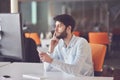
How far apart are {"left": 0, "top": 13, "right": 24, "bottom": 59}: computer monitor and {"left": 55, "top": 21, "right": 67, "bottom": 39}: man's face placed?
0.48m

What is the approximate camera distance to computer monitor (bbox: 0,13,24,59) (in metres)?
2.24

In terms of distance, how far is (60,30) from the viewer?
265cm

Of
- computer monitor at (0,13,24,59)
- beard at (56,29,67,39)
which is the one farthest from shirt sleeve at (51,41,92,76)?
computer monitor at (0,13,24,59)

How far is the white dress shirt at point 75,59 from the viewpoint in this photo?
7.80ft

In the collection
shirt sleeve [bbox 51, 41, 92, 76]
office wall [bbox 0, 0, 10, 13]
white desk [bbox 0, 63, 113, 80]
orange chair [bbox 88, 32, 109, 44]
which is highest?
office wall [bbox 0, 0, 10, 13]

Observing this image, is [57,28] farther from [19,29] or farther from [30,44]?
[30,44]

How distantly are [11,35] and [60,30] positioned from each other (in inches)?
21.2

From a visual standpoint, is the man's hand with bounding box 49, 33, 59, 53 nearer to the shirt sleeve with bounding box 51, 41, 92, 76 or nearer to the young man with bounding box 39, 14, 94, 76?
the young man with bounding box 39, 14, 94, 76

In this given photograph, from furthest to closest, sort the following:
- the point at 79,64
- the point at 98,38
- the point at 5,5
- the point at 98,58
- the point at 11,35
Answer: the point at 98,38 → the point at 5,5 → the point at 98,58 → the point at 79,64 → the point at 11,35

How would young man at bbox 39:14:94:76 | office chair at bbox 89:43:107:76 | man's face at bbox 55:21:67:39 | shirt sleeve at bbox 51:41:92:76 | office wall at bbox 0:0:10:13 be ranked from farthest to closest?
office wall at bbox 0:0:10:13
office chair at bbox 89:43:107:76
man's face at bbox 55:21:67:39
young man at bbox 39:14:94:76
shirt sleeve at bbox 51:41:92:76

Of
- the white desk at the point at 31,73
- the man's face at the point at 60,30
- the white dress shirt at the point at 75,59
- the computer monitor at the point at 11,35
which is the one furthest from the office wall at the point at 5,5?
the computer monitor at the point at 11,35

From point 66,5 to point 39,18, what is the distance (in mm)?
1253

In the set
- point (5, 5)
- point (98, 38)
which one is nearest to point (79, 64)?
point (5, 5)

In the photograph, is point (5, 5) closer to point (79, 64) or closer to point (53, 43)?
point (53, 43)
